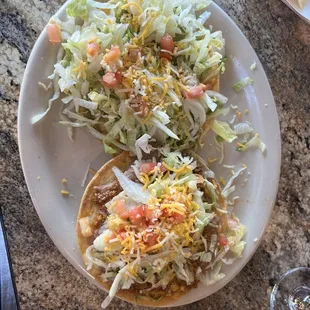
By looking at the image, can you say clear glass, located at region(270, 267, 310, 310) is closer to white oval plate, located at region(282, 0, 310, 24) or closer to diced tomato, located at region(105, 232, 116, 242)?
diced tomato, located at region(105, 232, 116, 242)

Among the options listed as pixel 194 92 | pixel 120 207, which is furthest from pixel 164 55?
pixel 120 207

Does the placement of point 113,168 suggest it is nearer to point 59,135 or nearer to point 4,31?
point 59,135

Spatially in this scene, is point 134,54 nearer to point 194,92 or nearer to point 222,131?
point 194,92

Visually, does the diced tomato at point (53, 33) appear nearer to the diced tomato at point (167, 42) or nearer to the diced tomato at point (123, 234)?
the diced tomato at point (167, 42)

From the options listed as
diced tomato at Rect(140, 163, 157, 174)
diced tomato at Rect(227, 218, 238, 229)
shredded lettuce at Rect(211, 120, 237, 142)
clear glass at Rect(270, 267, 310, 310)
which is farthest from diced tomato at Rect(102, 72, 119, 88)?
clear glass at Rect(270, 267, 310, 310)

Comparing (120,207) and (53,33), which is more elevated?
(53,33)

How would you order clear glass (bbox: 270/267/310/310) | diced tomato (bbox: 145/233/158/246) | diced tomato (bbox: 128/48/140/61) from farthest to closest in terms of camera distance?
clear glass (bbox: 270/267/310/310)
diced tomato (bbox: 128/48/140/61)
diced tomato (bbox: 145/233/158/246)

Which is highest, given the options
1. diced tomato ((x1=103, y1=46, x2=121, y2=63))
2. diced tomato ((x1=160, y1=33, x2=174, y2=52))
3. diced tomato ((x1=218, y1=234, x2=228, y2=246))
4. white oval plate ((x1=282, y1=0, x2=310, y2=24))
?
white oval plate ((x1=282, y1=0, x2=310, y2=24))
